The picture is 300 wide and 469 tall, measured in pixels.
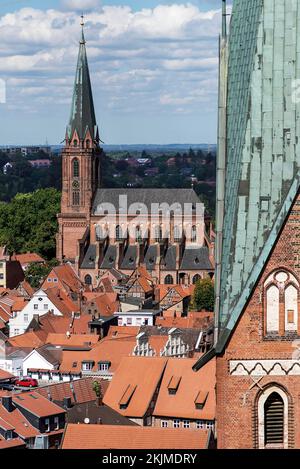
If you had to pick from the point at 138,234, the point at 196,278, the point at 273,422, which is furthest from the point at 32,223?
the point at 273,422

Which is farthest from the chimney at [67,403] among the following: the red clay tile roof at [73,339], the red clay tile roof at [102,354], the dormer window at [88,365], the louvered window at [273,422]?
the louvered window at [273,422]

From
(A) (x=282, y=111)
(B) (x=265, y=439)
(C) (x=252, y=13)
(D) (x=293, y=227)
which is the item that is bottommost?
(B) (x=265, y=439)

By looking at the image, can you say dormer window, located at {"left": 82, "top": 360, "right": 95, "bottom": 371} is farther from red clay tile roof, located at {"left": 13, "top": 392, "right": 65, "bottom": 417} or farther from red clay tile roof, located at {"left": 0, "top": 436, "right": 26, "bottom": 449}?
red clay tile roof, located at {"left": 0, "top": 436, "right": 26, "bottom": 449}

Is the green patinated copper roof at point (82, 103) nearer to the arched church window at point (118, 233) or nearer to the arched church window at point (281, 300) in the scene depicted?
the arched church window at point (118, 233)
